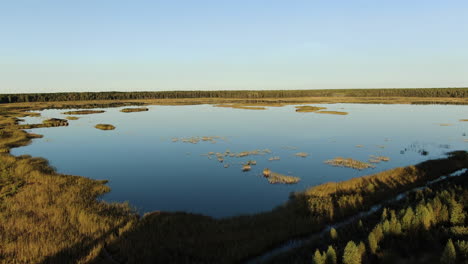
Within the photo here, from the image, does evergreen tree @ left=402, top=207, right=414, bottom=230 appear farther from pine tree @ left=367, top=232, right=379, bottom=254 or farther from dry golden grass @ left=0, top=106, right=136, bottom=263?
dry golden grass @ left=0, top=106, right=136, bottom=263

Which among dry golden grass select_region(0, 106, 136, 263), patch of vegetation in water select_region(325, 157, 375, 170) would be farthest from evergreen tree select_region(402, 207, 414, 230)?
patch of vegetation in water select_region(325, 157, 375, 170)

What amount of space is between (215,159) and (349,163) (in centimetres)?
1476

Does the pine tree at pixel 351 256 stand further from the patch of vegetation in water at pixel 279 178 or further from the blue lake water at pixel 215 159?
the patch of vegetation in water at pixel 279 178

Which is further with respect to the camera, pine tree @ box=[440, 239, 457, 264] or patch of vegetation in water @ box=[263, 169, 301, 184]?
patch of vegetation in water @ box=[263, 169, 301, 184]

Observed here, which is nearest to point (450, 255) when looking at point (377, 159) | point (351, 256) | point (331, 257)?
point (351, 256)

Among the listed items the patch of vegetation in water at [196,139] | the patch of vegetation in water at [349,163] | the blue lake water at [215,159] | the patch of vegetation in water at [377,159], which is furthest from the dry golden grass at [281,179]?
the patch of vegetation in water at [196,139]

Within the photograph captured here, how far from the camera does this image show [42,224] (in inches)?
667

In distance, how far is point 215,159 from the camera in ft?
111

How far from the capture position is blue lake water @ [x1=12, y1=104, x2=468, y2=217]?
22.8 m

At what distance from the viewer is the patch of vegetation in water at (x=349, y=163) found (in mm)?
30062

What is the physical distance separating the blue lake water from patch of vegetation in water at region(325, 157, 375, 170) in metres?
0.96

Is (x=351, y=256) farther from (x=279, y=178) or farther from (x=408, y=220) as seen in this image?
(x=279, y=178)

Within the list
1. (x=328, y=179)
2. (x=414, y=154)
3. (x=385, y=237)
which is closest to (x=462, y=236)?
(x=385, y=237)

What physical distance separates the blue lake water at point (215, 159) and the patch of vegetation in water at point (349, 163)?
0.96m
